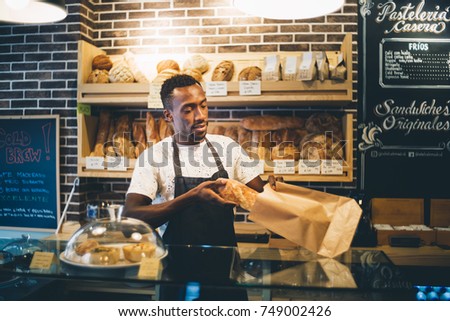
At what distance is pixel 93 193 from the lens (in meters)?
3.27

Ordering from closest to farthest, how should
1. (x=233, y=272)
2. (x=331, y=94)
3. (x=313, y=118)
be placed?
1. (x=233, y=272)
2. (x=331, y=94)
3. (x=313, y=118)

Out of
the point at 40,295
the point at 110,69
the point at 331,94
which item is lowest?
the point at 40,295

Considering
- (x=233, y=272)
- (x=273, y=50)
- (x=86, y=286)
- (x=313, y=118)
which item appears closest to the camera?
(x=233, y=272)

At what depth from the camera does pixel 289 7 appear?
1.77 meters

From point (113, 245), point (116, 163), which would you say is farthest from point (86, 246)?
point (116, 163)

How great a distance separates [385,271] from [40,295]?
1.31m

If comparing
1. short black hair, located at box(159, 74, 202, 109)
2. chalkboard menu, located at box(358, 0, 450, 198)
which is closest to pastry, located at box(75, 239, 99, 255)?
short black hair, located at box(159, 74, 202, 109)

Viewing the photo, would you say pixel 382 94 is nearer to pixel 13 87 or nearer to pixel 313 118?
pixel 313 118

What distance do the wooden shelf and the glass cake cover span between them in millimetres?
1370

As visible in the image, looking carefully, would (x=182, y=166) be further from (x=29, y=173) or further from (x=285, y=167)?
(x=29, y=173)

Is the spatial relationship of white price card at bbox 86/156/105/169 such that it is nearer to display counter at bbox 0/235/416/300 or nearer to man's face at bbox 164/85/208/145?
man's face at bbox 164/85/208/145

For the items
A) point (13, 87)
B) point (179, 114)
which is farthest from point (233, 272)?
point (13, 87)

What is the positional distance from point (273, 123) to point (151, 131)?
0.91m

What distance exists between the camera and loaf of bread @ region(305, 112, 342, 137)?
9.44 feet
